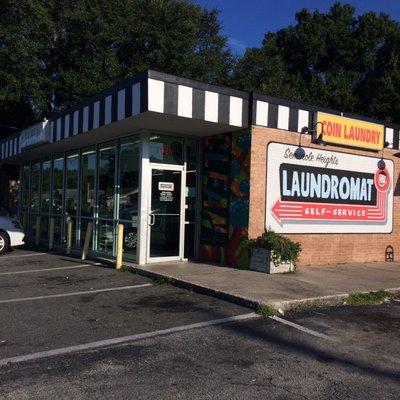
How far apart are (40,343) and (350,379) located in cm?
338

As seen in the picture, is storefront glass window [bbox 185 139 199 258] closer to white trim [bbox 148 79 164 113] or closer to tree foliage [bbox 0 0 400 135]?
white trim [bbox 148 79 164 113]

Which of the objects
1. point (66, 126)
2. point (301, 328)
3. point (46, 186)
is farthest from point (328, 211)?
point (46, 186)

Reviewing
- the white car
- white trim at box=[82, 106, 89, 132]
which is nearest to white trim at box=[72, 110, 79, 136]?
white trim at box=[82, 106, 89, 132]

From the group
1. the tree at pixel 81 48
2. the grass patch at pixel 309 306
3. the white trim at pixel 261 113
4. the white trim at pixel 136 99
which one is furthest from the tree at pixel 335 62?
the grass patch at pixel 309 306

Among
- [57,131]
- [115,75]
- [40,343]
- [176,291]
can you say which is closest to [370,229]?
[176,291]

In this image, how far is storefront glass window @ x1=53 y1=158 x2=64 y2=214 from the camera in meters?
16.2

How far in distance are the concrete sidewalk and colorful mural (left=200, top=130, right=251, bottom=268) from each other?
63 centimetres

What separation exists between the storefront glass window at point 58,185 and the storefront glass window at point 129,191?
172 inches

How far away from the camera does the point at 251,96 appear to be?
1108 cm

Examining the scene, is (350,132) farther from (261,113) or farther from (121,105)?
(121,105)

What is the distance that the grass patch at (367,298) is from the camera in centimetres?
850

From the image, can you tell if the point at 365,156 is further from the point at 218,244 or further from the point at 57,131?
the point at 57,131

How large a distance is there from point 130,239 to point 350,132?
5.94 metres

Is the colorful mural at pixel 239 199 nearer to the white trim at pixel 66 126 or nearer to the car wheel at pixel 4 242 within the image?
the white trim at pixel 66 126
